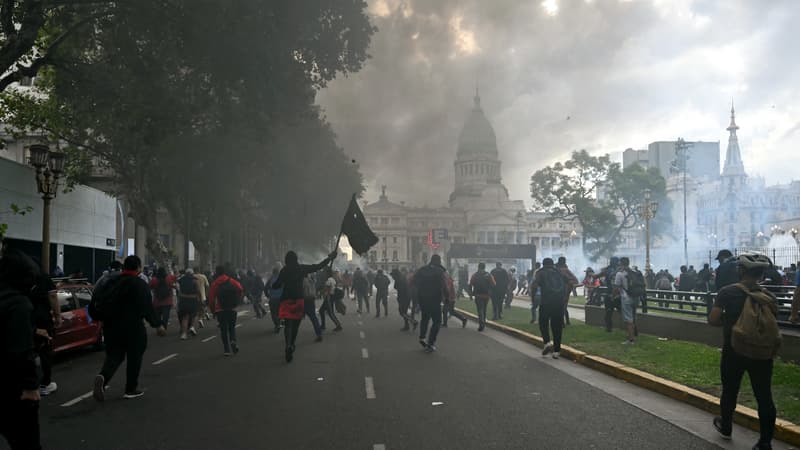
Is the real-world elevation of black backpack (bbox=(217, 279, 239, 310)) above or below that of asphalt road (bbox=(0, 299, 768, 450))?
above

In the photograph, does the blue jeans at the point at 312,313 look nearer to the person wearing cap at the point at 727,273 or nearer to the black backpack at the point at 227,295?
the black backpack at the point at 227,295

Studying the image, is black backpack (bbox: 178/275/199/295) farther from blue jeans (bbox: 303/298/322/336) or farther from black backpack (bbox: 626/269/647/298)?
black backpack (bbox: 626/269/647/298)

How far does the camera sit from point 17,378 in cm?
475

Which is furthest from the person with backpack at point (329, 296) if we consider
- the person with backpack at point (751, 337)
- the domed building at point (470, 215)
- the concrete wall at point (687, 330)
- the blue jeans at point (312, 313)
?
the domed building at point (470, 215)

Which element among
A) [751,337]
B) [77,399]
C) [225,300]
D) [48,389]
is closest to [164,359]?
[225,300]

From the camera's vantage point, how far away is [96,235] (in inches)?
1272

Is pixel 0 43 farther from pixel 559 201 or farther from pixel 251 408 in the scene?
pixel 559 201

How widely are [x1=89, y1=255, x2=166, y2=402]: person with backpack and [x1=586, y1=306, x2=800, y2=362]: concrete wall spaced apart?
32.4 ft

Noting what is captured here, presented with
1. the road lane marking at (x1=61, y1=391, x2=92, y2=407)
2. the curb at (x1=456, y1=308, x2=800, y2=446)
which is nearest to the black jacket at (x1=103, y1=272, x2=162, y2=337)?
the road lane marking at (x1=61, y1=391, x2=92, y2=407)

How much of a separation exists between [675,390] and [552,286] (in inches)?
159

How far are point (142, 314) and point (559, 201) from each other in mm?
54890

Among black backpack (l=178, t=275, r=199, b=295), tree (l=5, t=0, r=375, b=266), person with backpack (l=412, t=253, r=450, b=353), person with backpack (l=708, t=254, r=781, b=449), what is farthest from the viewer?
black backpack (l=178, t=275, r=199, b=295)

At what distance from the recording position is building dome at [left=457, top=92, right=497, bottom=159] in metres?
153

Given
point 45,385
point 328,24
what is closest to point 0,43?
point 328,24
